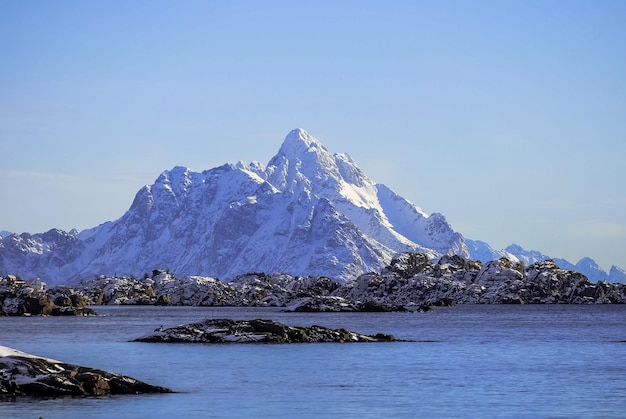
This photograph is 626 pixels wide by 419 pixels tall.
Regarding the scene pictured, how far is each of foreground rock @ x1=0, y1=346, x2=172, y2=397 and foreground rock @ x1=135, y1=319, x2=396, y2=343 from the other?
42.5 metres

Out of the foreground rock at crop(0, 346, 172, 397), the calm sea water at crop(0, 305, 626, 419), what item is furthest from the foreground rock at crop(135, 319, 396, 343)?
the foreground rock at crop(0, 346, 172, 397)

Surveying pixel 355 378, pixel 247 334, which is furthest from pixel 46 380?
pixel 247 334

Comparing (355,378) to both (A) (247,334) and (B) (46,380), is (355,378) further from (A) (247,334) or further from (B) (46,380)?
(A) (247,334)

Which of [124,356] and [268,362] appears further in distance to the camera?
[124,356]

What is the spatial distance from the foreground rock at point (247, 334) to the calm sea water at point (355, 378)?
3287 millimetres

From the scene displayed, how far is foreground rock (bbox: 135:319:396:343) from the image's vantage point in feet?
317

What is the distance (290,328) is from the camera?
100 metres

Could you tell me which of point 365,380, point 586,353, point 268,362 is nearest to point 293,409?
point 365,380

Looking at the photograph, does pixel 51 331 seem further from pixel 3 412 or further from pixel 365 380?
pixel 3 412

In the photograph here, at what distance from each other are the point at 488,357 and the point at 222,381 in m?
29.5

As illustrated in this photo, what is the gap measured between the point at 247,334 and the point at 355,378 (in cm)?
3252

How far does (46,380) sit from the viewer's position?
52094 mm

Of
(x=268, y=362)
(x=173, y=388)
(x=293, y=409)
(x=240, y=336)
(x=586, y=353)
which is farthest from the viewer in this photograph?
(x=240, y=336)

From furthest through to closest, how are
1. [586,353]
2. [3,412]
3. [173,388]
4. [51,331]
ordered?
[51,331]
[586,353]
[173,388]
[3,412]
